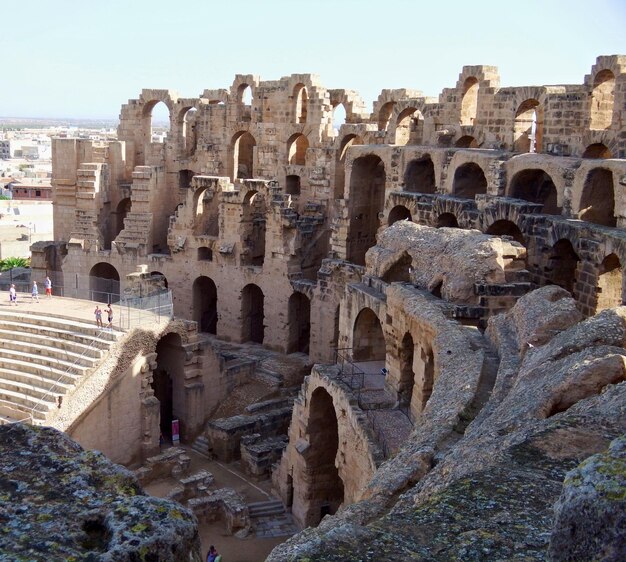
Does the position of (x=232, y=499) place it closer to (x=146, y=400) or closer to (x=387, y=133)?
(x=146, y=400)

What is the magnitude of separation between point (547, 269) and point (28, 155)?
143113mm

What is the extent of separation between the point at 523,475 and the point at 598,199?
48.3 ft

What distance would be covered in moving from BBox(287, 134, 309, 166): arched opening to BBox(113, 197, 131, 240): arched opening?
7.20 m

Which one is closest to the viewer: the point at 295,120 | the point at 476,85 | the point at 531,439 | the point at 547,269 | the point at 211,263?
the point at 531,439

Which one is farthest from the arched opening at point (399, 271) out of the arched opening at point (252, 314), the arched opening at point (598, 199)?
the arched opening at point (252, 314)

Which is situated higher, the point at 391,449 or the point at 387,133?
the point at 387,133

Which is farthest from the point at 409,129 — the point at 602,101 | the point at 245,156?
the point at 245,156

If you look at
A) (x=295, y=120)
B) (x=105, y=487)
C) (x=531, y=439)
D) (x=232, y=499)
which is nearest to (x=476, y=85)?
(x=295, y=120)

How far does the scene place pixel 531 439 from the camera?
6.86 metres

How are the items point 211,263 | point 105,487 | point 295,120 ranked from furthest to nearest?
point 295,120 < point 211,263 < point 105,487

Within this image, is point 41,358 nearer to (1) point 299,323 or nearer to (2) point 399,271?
(1) point 299,323

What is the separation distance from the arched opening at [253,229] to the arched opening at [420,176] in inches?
227

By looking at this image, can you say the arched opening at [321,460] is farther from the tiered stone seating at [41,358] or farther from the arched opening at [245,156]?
the arched opening at [245,156]

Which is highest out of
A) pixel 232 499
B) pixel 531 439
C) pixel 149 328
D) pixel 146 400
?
pixel 531 439
